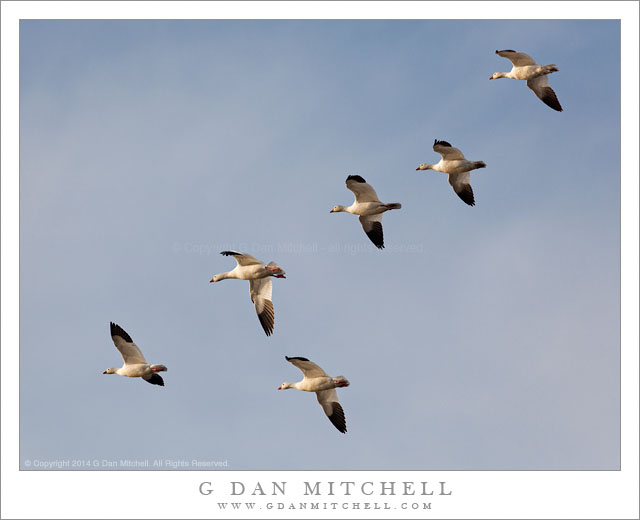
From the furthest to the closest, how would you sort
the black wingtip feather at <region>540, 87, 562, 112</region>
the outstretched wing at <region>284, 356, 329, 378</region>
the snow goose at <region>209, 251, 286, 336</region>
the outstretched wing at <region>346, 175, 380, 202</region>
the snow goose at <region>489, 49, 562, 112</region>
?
the black wingtip feather at <region>540, 87, 562, 112</region>
the snow goose at <region>489, 49, 562, 112</region>
the outstretched wing at <region>346, 175, 380, 202</region>
the snow goose at <region>209, 251, 286, 336</region>
the outstretched wing at <region>284, 356, 329, 378</region>

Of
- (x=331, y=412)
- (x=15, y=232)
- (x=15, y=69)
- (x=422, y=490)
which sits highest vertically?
(x=15, y=69)

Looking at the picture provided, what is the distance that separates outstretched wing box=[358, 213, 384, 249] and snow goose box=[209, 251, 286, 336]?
7.54 ft

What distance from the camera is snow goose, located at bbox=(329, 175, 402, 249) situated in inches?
889

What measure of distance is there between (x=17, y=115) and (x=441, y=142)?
27.8 ft

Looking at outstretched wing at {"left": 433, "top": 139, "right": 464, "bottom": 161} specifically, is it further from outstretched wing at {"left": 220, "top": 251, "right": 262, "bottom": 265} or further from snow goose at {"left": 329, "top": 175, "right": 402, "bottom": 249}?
outstretched wing at {"left": 220, "top": 251, "right": 262, "bottom": 265}

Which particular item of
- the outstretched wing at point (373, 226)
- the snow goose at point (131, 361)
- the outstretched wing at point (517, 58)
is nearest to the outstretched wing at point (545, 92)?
the outstretched wing at point (517, 58)

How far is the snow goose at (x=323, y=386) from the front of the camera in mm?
21500

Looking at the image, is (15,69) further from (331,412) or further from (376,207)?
(331,412)

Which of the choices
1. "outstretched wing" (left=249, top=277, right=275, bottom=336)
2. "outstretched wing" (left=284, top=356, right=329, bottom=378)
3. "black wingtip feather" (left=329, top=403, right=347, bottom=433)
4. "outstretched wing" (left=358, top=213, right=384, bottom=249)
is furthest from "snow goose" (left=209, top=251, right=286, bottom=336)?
"outstretched wing" (left=358, top=213, right=384, bottom=249)

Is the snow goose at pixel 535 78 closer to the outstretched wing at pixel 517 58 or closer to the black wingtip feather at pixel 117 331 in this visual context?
the outstretched wing at pixel 517 58

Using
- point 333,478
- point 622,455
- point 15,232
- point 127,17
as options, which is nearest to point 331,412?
point 333,478

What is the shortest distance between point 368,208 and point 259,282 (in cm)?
277

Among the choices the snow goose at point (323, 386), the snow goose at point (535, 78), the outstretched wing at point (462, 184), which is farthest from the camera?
the outstretched wing at point (462, 184)

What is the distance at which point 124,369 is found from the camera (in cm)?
2267
